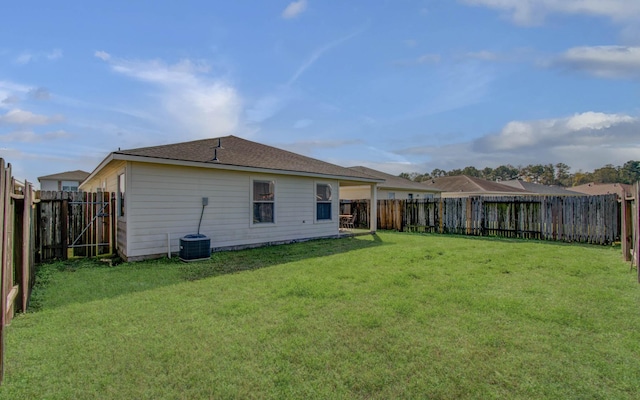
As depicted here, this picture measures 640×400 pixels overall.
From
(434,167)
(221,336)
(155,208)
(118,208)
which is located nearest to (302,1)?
(155,208)

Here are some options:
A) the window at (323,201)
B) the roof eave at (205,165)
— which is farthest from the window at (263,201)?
the window at (323,201)

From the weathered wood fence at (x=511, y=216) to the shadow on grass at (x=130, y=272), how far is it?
7072mm

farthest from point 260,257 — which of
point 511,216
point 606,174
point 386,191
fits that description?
point 606,174

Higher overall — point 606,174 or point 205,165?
point 606,174

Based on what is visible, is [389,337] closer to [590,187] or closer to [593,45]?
[593,45]

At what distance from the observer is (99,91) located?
996 cm

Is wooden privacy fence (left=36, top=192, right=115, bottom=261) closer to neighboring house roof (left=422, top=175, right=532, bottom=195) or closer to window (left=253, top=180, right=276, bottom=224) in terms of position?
window (left=253, top=180, right=276, bottom=224)

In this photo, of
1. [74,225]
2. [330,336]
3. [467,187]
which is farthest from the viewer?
[467,187]

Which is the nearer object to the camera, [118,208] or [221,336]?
[221,336]

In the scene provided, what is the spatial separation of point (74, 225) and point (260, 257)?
5.02m

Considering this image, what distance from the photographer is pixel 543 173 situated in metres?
66.2

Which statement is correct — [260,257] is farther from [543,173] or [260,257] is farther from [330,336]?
[543,173]

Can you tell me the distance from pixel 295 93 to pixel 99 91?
7.04 meters

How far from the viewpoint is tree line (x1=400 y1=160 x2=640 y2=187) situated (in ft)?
209
